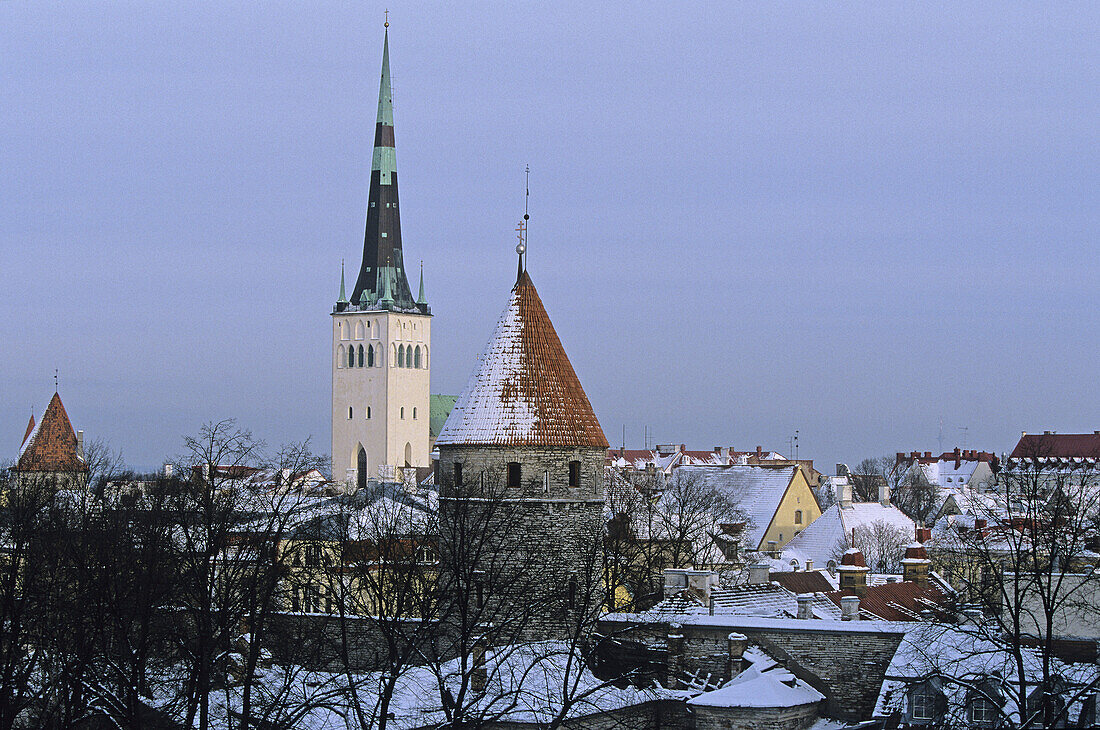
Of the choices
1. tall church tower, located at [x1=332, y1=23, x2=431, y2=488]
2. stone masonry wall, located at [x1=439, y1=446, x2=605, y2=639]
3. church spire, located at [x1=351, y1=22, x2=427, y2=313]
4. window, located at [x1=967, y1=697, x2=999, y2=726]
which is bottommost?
window, located at [x1=967, y1=697, x2=999, y2=726]

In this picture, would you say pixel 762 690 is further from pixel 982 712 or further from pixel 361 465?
pixel 361 465

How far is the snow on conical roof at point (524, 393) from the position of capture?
3234cm

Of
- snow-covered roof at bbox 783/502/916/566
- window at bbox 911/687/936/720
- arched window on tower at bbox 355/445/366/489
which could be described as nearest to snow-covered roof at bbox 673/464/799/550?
snow-covered roof at bbox 783/502/916/566

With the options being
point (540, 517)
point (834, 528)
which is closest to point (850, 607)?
point (540, 517)

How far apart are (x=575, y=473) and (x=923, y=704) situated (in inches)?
374

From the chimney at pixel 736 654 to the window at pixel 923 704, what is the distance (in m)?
4.11

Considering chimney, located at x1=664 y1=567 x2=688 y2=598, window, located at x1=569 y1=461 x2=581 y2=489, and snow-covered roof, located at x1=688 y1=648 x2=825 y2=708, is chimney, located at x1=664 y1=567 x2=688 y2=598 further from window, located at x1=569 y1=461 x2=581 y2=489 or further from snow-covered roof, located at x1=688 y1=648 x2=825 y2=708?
snow-covered roof, located at x1=688 y1=648 x2=825 y2=708

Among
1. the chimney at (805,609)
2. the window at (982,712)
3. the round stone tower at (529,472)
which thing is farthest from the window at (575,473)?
the window at (982,712)

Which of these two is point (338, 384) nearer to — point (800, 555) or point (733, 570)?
point (800, 555)

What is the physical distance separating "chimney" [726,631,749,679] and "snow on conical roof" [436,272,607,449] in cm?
566

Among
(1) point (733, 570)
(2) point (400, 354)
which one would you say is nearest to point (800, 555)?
(1) point (733, 570)

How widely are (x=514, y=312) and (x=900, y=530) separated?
1576 inches

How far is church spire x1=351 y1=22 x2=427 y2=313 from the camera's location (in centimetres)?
12000

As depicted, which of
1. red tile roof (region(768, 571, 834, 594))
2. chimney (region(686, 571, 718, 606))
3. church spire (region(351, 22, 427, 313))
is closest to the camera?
chimney (region(686, 571, 718, 606))
